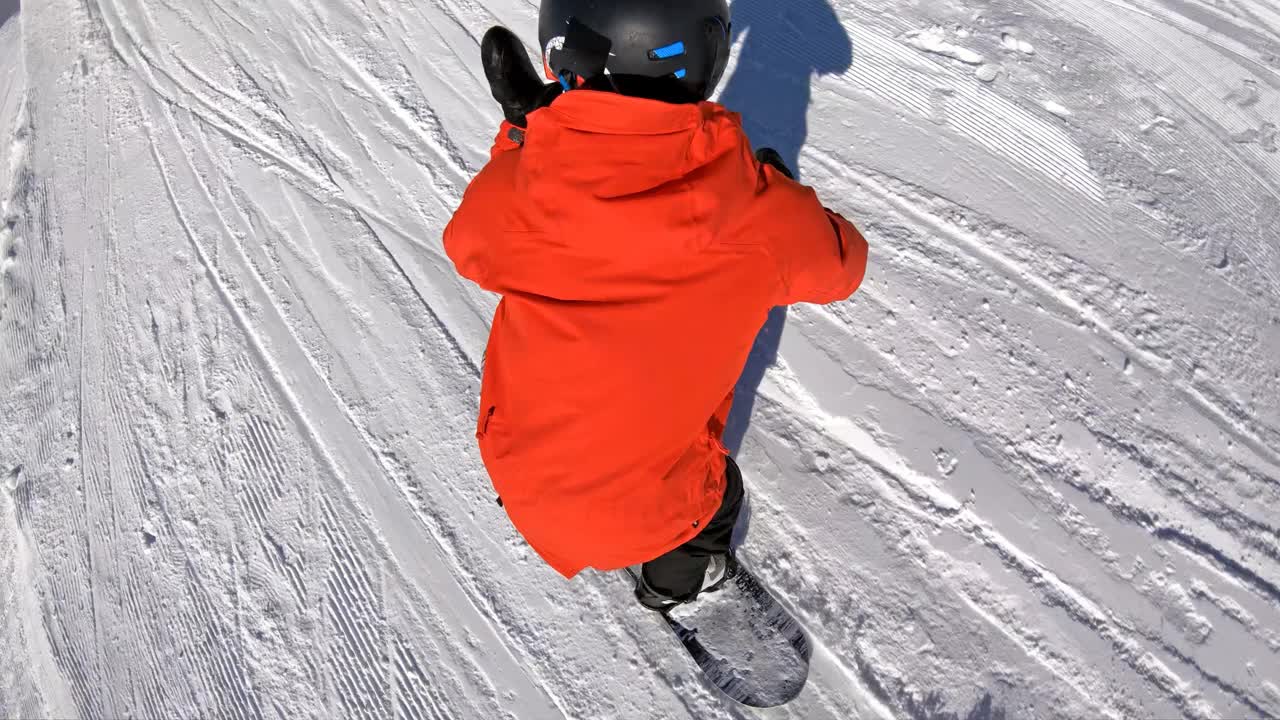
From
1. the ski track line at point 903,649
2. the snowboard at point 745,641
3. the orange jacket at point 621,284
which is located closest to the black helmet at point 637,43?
the orange jacket at point 621,284

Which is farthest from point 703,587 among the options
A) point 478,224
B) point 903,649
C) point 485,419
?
point 478,224

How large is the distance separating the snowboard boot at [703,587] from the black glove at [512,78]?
1112mm

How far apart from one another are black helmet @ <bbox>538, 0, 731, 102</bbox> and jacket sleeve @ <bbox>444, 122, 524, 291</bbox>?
22 centimetres

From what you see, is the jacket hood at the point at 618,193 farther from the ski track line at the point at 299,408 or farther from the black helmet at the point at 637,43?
the ski track line at the point at 299,408

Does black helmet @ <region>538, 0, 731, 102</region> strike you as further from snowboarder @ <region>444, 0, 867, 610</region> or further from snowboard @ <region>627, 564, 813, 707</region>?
snowboard @ <region>627, 564, 813, 707</region>

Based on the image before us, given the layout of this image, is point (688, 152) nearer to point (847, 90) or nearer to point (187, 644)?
point (847, 90)

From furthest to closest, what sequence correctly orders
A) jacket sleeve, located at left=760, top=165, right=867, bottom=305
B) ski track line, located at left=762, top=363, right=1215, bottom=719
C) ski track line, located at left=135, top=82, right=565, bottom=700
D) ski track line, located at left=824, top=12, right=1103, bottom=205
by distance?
ski track line, located at left=824, top=12, right=1103, bottom=205 → ski track line, located at left=135, top=82, right=565, bottom=700 → ski track line, located at left=762, top=363, right=1215, bottom=719 → jacket sleeve, located at left=760, top=165, right=867, bottom=305

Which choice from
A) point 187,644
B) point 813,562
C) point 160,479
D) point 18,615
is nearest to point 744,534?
point 813,562

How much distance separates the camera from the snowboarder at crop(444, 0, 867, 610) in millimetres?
1187

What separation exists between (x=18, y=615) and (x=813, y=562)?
7.54ft

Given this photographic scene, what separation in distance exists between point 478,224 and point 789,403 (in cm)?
108

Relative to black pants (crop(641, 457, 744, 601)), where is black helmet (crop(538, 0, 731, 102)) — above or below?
above

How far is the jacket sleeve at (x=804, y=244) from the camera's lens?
1271 millimetres

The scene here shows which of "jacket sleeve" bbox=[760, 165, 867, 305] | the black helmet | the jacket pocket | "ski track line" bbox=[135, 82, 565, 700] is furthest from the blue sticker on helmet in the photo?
"ski track line" bbox=[135, 82, 565, 700]
